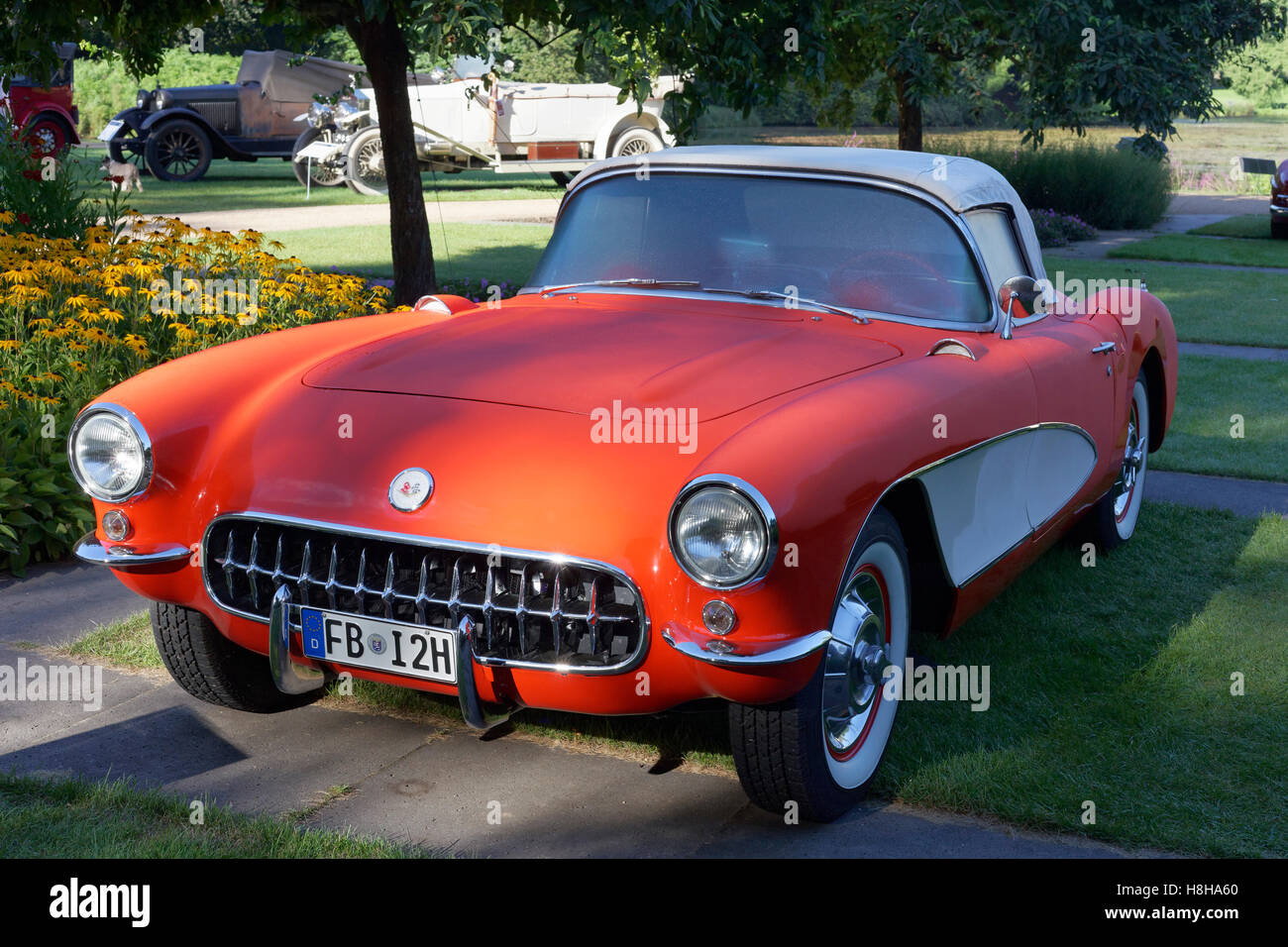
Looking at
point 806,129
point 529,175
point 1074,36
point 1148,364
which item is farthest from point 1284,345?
point 806,129

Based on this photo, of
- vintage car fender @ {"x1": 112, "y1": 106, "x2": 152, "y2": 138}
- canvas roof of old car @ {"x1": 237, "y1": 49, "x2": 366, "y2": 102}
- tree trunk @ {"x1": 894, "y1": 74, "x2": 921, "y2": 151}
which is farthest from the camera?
canvas roof of old car @ {"x1": 237, "y1": 49, "x2": 366, "y2": 102}

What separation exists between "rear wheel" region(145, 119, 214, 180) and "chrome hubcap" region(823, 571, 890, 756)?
22.8 m

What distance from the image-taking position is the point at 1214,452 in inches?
276

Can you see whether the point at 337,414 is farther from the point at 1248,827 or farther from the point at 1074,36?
the point at 1074,36

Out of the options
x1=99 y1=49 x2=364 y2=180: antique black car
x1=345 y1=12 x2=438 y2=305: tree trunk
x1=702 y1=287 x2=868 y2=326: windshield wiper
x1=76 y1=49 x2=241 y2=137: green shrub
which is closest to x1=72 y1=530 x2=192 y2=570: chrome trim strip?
x1=702 y1=287 x2=868 y2=326: windshield wiper

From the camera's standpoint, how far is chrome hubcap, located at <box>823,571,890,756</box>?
10.5 ft

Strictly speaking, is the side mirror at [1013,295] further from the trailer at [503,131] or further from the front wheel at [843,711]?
the trailer at [503,131]

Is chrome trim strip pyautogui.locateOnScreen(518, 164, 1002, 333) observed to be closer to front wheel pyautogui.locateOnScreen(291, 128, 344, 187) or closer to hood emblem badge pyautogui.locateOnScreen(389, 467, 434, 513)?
hood emblem badge pyautogui.locateOnScreen(389, 467, 434, 513)

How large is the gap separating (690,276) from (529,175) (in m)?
26.0

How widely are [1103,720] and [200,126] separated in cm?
2337

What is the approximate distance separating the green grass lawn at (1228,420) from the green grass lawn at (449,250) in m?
5.62

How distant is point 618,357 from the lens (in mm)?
3643

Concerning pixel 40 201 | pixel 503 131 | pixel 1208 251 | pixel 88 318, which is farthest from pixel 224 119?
pixel 88 318
